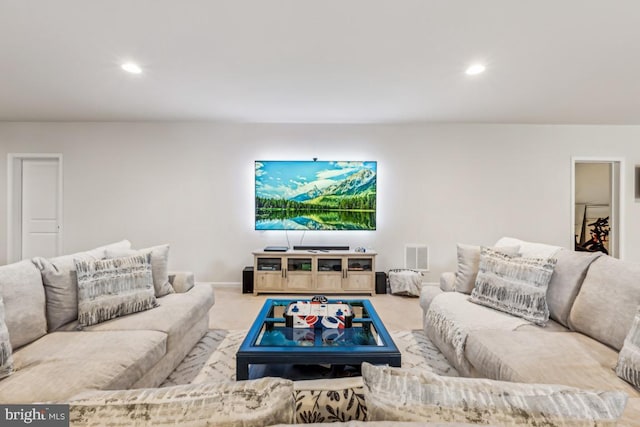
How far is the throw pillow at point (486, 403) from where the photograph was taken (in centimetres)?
60

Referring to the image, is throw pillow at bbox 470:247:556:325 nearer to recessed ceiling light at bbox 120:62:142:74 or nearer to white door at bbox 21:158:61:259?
recessed ceiling light at bbox 120:62:142:74

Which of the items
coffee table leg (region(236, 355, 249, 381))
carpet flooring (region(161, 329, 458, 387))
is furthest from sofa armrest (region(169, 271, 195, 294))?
coffee table leg (region(236, 355, 249, 381))

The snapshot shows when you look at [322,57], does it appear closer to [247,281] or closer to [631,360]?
[631,360]

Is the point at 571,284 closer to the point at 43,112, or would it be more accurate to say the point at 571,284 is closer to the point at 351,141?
the point at 351,141

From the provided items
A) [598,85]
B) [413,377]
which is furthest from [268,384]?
[598,85]

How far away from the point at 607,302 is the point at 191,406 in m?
2.15

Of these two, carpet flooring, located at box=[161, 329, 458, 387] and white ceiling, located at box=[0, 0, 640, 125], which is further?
carpet flooring, located at box=[161, 329, 458, 387]

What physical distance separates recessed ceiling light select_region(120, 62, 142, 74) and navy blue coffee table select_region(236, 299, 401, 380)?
2368mm

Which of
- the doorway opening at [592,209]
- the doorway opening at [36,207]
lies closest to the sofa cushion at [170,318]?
the doorway opening at [36,207]

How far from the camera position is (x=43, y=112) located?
4035 mm

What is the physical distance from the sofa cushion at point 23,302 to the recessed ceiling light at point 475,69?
3.49 meters

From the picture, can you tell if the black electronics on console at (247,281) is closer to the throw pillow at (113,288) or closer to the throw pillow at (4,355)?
the throw pillow at (113,288)

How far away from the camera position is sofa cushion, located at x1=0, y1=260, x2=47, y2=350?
163 centimetres

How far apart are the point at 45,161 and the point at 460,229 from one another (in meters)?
6.12
